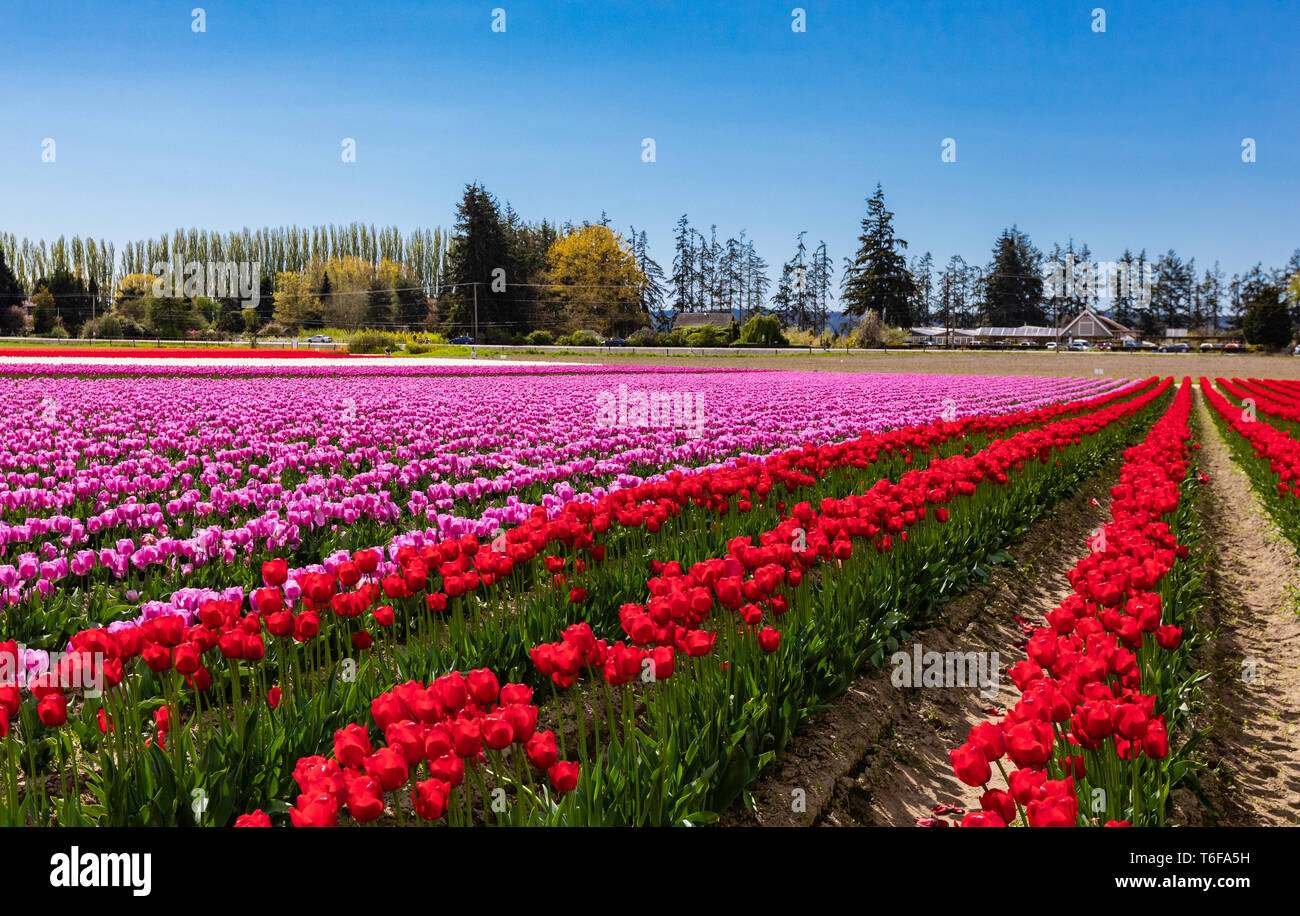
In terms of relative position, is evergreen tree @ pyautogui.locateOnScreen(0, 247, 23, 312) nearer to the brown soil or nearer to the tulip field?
the brown soil

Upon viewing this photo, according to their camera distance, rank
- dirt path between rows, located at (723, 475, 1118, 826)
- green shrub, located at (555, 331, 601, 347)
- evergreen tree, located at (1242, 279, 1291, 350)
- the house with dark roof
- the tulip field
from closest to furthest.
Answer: the tulip field, dirt path between rows, located at (723, 475, 1118, 826), green shrub, located at (555, 331, 601, 347), evergreen tree, located at (1242, 279, 1291, 350), the house with dark roof

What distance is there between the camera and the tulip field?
2369 mm

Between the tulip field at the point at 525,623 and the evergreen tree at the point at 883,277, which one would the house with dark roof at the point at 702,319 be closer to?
the evergreen tree at the point at 883,277

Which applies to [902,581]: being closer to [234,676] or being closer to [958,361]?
[234,676]

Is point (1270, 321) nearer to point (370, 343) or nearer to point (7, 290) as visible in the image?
point (370, 343)

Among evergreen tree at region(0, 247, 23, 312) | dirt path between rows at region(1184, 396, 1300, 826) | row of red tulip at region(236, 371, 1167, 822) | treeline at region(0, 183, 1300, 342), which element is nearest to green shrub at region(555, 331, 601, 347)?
treeline at region(0, 183, 1300, 342)

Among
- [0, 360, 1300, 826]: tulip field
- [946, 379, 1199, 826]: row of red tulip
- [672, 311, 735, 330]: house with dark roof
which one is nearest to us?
[946, 379, 1199, 826]: row of red tulip

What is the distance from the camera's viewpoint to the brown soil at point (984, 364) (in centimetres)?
4156

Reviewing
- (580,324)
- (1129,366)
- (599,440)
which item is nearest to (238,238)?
(580,324)

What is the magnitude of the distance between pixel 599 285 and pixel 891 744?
74.4 metres

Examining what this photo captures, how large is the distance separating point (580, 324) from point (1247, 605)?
7149 cm

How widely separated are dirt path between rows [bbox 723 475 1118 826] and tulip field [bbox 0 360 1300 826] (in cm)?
16

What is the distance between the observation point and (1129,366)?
49.6 meters

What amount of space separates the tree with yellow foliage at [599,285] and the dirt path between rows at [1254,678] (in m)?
68.8
